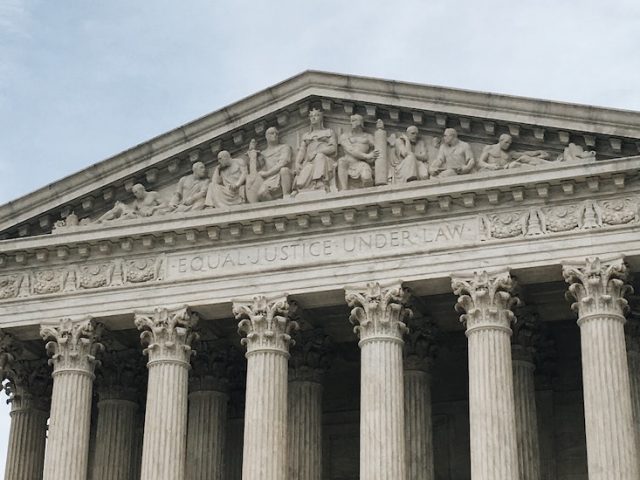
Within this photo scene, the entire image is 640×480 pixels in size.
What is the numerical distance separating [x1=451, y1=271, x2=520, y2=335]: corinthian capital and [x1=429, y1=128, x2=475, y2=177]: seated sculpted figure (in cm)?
300

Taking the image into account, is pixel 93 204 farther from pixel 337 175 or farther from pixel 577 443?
pixel 577 443

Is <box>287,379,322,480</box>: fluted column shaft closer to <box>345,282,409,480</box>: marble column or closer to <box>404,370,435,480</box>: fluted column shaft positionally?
<box>404,370,435,480</box>: fluted column shaft

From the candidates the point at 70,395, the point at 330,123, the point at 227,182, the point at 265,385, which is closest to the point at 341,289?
the point at 265,385

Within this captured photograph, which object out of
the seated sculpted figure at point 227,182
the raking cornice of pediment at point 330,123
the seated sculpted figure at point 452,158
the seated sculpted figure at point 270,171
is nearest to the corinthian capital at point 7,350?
the raking cornice of pediment at point 330,123

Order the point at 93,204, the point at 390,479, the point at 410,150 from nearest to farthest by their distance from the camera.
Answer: the point at 390,479 → the point at 410,150 → the point at 93,204

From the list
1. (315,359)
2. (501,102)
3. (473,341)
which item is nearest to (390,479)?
(473,341)

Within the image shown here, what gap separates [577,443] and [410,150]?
1022 cm

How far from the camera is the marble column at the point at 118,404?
4331cm

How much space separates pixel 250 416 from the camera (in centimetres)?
3816

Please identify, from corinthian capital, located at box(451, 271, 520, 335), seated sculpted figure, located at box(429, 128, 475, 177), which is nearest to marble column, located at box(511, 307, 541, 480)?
corinthian capital, located at box(451, 271, 520, 335)

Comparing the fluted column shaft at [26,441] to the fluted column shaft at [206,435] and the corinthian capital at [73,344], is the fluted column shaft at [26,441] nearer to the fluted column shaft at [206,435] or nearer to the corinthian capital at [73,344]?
the corinthian capital at [73,344]

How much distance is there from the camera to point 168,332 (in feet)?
130

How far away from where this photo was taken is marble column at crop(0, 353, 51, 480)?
43812 millimetres

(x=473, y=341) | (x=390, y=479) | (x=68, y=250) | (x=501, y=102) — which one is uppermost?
(x=501, y=102)
